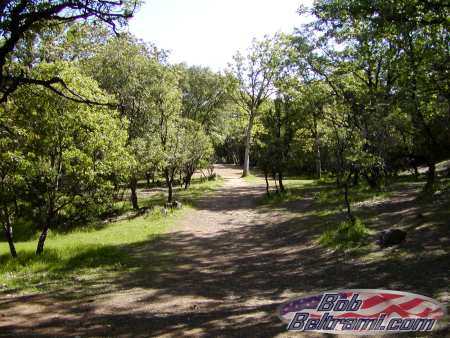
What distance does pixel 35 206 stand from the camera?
62.3 ft

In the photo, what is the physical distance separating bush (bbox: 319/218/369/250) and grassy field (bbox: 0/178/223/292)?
648 centimetres

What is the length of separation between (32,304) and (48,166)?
7574 mm

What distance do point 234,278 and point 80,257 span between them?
7.14m

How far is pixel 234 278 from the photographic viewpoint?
467 inches

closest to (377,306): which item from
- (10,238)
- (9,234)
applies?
(10,238)

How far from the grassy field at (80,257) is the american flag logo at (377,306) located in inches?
284

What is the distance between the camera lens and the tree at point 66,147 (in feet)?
49.1

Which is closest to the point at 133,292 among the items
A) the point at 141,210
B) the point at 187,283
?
the point at 187,283

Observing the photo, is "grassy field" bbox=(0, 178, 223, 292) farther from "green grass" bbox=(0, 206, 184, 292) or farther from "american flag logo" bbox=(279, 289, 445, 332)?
"american flag logo" bbox=(279, 289, 445, 332)

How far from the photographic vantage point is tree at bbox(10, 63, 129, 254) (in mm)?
14953

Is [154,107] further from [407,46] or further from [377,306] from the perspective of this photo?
[377,306]

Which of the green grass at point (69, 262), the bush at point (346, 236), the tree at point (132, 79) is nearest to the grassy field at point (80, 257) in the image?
the green grass at point (69, 262)

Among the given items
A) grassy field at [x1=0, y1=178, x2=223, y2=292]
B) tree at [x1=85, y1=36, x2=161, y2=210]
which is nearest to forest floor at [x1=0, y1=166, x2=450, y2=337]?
grassy field at [x1=0, y1=178, x2=223, y2=292]

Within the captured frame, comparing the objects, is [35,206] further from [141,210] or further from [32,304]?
[32,304]
